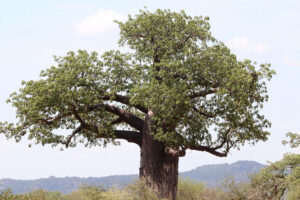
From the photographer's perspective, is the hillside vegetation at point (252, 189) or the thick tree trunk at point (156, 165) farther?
the thick tree trunk at point (156, 165)

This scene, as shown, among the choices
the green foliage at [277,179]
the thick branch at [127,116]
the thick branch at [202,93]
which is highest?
the thick branch at [202,93]

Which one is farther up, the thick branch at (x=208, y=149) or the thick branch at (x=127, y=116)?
the thick branch at (x=127, y=116)

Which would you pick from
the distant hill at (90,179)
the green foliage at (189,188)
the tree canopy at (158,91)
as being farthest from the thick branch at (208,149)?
the distant hill at (90,179)

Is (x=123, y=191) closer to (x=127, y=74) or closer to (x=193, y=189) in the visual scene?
(x=127, y=74)

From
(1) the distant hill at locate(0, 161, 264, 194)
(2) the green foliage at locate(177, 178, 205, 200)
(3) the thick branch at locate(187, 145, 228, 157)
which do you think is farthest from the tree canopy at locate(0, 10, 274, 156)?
(1) the distant hill at locate(0, 161, 264, 194)

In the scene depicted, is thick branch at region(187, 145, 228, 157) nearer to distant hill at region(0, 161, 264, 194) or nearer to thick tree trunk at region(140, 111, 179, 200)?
thick tree trunk at region(140, 111, 179, 200)

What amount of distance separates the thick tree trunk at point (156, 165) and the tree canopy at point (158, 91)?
60 centimetres

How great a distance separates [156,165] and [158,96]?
10.6 ft

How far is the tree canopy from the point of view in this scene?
2094 centimetres

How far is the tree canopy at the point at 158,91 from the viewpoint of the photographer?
20.9 m

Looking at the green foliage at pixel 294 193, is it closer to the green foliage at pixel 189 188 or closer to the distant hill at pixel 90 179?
the green foliage at pixel 189 188

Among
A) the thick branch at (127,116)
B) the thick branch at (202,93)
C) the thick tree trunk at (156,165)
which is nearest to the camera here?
the thick branch at (202,93)

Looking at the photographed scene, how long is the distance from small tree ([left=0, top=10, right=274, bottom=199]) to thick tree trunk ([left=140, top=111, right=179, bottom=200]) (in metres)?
0.04

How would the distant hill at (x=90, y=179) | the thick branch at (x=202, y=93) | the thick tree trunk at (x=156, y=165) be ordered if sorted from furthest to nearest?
the distant hill at (x=90, y=179) < the thick tree trunk at (x=156, y=165) < the thick branch at (x=202, y=93)
